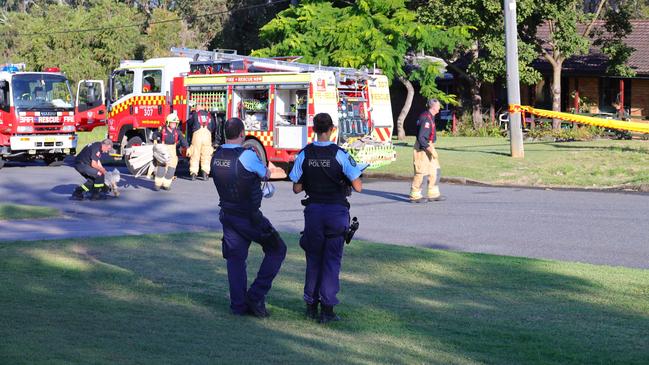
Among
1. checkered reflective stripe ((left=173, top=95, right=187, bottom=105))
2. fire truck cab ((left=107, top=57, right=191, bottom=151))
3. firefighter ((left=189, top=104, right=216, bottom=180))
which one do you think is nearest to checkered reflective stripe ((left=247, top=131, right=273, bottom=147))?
firefighter ((left=189, top=104, right=216, bottom=180))

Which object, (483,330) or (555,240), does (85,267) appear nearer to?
(483,330)

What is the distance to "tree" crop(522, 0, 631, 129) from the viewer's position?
35.4 m

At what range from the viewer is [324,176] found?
26.7 ft

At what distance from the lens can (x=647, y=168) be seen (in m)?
22.1

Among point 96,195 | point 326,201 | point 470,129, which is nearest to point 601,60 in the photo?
point 470,129

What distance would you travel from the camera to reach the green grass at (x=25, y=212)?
53.4 feet

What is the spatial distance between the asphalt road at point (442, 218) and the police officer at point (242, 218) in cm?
507

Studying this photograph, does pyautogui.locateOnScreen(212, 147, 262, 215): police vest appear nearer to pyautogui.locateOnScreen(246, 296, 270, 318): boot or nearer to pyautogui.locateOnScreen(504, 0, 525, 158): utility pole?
pyautogui.locateOnScreen(246, 296, 270, 318): boot

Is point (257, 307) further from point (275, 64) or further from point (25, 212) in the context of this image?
point (275, 64)

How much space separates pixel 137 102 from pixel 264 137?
4.88 meters

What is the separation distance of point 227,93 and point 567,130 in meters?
16.0

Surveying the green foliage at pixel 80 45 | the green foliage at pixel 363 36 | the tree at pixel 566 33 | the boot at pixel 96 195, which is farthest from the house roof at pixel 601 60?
the boot at pixel 96 195

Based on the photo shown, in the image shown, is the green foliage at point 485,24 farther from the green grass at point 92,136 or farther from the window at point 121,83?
the green grass at point 92,136

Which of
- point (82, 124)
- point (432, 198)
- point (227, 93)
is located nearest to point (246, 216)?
point (432, 198)
